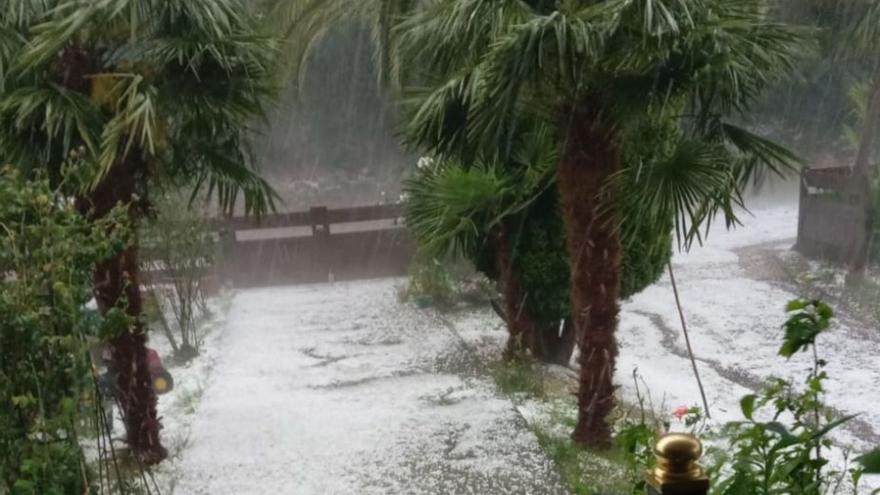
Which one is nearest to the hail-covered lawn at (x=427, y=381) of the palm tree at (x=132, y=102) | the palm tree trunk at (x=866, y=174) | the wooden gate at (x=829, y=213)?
the wooden gate at (x=829, y=213)

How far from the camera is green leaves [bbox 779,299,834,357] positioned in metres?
1.83

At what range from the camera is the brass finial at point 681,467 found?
133 cm

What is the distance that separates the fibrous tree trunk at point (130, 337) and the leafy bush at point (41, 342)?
1.92 m

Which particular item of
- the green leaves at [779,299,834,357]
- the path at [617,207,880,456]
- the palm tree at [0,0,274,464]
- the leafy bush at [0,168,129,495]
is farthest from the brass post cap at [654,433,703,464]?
the palm tree at [0,0,274,464]

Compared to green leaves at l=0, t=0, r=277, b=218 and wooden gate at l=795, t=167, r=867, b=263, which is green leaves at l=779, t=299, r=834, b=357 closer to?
green leaves at l=0, t=0, r=277, b=218

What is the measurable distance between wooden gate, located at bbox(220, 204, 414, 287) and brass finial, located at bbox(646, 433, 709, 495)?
8226 mm

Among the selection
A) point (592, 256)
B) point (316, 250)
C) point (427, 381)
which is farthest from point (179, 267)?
point (592, 256)

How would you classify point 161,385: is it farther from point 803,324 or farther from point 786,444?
point 786,444

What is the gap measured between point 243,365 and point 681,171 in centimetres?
400

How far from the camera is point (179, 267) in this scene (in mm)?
7910

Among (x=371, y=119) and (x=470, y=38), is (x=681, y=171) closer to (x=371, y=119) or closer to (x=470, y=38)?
(x=470, y=38)

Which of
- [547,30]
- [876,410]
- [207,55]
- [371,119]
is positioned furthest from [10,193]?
[371,119]

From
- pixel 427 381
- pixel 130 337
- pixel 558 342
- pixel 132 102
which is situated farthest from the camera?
pixel 558 342

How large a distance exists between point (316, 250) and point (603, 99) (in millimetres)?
5766
